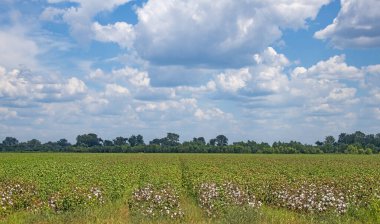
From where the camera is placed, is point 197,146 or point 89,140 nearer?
point 197,146

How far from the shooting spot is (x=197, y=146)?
130875mm

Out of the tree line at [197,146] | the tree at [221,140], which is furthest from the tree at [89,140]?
the tree at [221,140]

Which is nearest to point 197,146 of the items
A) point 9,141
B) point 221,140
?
point 221,140

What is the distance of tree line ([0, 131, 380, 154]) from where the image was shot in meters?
121

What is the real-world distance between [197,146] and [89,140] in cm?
4069

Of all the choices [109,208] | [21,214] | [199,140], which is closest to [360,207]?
[109,208]

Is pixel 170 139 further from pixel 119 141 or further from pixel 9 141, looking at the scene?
pixel 9 141

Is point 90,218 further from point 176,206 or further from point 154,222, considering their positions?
point 176,206

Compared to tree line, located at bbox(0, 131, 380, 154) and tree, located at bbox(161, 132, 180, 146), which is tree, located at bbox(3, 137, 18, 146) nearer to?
tree line, located at bbox(0, 131, 380, 154)

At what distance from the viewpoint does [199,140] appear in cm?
15200

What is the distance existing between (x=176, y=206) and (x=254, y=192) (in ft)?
14.5

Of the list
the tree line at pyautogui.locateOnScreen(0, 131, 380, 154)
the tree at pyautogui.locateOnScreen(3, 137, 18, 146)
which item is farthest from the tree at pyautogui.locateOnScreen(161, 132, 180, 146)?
the tree at pyautogui.locateOnScreen(3, 137, 18, 146)

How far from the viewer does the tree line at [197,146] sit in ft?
397

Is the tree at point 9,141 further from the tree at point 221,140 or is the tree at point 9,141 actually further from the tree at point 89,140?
the tree at point 221,140
